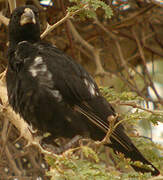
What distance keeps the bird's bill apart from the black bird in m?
0.27

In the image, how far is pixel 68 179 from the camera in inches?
68.2

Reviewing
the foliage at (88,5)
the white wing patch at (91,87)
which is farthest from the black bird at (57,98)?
the foliage at (88,5)

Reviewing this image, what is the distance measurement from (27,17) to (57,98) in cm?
82

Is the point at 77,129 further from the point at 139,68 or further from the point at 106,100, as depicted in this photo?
the point at 139,68

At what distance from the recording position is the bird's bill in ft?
9.58

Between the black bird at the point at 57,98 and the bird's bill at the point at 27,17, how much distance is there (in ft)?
0.88

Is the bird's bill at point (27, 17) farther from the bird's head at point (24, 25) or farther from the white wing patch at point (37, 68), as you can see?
the white wing patch at point (37, 68)

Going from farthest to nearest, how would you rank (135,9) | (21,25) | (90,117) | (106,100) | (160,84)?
(160,84)
(135,9)
(21,25)
(106,100)
(90,117)

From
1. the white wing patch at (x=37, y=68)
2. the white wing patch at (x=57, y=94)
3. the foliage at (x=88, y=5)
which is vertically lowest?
the white wing patch at (x=57, y=94)

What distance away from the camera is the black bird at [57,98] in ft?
8.32

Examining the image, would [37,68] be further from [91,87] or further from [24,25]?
Answer: [24,25]

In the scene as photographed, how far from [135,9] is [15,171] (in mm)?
2282

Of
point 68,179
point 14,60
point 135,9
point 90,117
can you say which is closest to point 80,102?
point 90,117

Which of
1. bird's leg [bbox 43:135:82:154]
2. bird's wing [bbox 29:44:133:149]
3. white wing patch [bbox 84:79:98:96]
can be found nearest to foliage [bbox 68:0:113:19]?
bird's wing [bbox 29:44:133:149]
